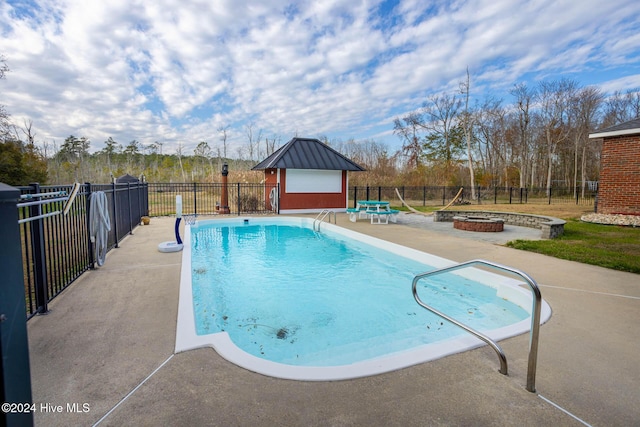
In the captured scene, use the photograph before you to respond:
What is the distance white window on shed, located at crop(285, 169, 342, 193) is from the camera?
15.0 metres

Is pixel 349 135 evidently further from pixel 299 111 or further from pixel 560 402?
pixel 560 402

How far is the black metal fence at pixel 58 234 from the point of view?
3373mm

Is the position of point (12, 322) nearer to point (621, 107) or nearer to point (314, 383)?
point (314, 383)

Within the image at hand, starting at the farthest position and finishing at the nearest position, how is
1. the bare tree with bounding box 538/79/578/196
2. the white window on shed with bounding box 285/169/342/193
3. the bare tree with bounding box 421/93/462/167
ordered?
1. the bare tree with bounding box 538/79/578/196
2. the bare tree with bounding box 421/93/462/167
3. the white window on shed with bounding box 285/169/342/193

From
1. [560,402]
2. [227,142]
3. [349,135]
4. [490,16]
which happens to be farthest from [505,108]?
[560,402]

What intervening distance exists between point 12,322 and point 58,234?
5.40 meters

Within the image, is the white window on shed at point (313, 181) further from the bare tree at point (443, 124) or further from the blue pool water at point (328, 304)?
the bare tree at point (443, 124)

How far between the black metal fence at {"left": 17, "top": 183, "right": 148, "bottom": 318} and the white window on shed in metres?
6.83

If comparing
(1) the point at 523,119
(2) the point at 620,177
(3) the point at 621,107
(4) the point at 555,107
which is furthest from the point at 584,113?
(2) the point at 620,177

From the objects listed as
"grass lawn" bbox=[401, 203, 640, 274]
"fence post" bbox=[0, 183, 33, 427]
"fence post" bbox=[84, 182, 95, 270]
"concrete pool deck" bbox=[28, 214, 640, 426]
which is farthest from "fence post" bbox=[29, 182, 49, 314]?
"grass lawn" bbox=[401, 203, 640, 274]

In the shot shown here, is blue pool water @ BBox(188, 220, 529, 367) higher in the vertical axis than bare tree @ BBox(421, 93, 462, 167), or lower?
lower

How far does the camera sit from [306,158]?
1524 cm

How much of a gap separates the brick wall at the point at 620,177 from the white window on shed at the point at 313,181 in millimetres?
10090

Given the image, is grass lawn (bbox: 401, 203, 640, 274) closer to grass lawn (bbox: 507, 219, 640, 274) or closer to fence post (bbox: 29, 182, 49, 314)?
grass lawn (bbox: 507, 219, 640, 274)
